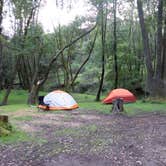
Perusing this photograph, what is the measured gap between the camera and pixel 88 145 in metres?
5.85

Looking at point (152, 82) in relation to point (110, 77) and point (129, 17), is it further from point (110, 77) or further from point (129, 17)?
point (129, 17)

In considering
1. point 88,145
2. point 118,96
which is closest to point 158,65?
point 118,96

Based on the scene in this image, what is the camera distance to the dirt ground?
4.86 m

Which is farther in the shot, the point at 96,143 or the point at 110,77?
the point at 110,77

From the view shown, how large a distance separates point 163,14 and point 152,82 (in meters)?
4.19

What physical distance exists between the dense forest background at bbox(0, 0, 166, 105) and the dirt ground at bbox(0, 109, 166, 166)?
585 cm

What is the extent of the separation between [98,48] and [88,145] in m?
15.2

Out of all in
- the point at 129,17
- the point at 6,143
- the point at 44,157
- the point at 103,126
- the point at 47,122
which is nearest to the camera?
the point at 44,157

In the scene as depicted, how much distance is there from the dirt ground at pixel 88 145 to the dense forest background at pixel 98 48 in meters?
5.85

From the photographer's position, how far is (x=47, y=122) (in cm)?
883

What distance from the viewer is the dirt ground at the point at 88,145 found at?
4.86 m

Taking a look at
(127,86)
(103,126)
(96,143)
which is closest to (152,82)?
(127,86)

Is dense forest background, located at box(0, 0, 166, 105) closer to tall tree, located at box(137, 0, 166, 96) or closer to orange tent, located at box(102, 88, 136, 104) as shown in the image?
tall tree, located at box(137, 0, 166, 96)

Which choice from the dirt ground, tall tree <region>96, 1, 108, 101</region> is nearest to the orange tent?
tall tree <region>96, 1, 108, 101</region>
